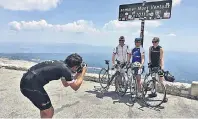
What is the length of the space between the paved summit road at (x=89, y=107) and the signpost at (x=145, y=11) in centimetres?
352

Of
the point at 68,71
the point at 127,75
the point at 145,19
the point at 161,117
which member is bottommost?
the point at 161,117

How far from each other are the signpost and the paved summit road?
11.5 ft

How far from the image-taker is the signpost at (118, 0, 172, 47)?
856 cm

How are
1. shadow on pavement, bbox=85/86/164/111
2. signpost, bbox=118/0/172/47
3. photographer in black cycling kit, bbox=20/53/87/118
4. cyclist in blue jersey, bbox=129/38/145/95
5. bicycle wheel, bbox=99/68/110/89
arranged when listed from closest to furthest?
photographer in black cycling kit, bbox=20/53/87/118 < shadow on pavement, bbox=85/86/164/111 < cyclist in blue jersey, bbox=129/38/145/95 < signpost, bbox=118/0/172/47 < bicycle wheel, bbox=99/68/110/89

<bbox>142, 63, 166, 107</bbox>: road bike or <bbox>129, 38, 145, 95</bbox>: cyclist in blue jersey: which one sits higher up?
<bbox>129, 38, 145, 95</bbox>: cyclist in blue jersey

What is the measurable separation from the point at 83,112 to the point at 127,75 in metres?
2.47

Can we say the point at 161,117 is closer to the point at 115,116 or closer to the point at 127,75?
the point at 115,116

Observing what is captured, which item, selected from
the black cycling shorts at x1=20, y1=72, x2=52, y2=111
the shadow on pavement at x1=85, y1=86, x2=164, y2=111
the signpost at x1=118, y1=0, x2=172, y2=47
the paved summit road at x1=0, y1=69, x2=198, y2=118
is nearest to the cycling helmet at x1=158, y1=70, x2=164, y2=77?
the paved summit road at x1=0, y1=69, x2=198, y2=118

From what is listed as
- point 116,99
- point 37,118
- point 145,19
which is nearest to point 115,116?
point 116,99

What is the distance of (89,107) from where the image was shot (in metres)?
6.18

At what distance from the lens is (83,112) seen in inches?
226

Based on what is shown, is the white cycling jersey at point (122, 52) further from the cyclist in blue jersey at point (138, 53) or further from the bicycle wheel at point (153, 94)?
the bicycle wheel at point (153, 94)

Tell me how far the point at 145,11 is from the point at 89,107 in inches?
208

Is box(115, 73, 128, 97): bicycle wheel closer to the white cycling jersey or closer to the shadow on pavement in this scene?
the shadow on pavement
